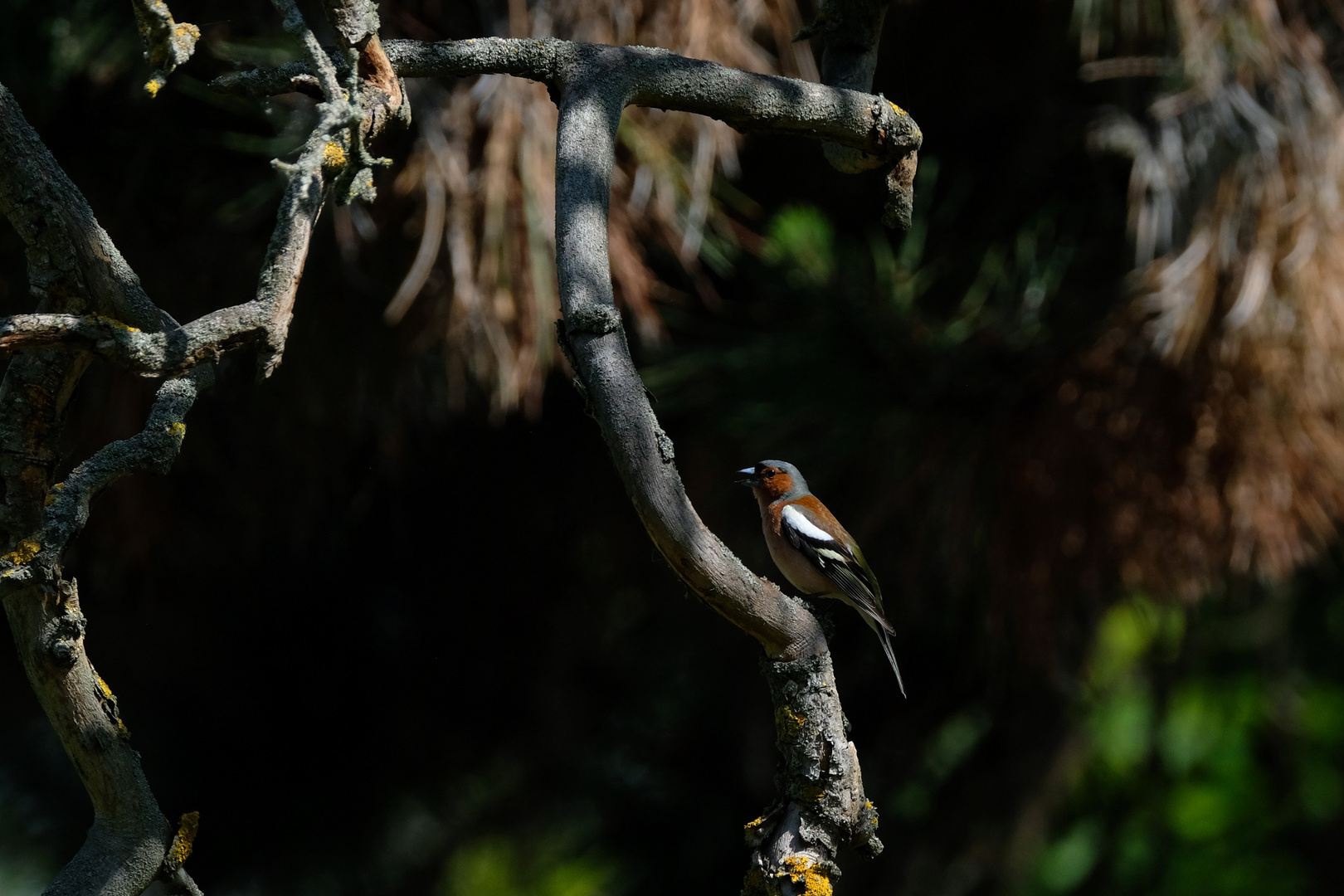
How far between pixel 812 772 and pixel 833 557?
0.71 m

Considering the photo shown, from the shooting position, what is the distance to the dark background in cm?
212

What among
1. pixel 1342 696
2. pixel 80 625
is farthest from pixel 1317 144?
pixel 1342 696

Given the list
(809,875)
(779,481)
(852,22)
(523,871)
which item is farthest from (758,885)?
(523,871)

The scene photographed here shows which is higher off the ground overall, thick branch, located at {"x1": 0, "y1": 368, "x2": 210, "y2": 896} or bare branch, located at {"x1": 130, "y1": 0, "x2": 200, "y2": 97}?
bare branch, located at {"x1": 130, "y1": 0, "x2": 200, "y2": 97}

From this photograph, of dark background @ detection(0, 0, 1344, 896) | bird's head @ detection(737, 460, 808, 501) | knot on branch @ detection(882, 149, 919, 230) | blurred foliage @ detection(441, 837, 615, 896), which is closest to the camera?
knot on branch @ detection(882, 149, 919, 230)

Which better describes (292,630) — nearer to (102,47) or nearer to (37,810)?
(37,810)

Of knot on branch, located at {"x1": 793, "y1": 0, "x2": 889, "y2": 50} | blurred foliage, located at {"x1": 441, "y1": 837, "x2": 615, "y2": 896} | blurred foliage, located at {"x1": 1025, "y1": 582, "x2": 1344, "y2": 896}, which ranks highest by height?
knot on branch, located at {"x1": 793, "y1": 0, "x2": 889, "y2": 50}

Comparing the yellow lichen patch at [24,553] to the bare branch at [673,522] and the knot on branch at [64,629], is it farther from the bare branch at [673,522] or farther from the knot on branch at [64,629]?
the bare branch at [673,522]

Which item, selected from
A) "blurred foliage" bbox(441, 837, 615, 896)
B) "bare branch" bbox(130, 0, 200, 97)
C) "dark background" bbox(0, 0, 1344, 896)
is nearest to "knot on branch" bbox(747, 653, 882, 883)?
"bare branch" bbox(130, 0, 200, 97)

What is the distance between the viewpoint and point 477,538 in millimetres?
2799

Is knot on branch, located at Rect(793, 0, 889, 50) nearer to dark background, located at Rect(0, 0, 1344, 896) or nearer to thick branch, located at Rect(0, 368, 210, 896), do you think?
thick branch, located at Rect(0, 368, 210, 896)

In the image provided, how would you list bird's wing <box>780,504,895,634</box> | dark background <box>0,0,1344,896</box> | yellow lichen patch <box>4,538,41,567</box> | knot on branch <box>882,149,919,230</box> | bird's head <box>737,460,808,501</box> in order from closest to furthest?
yellow lichen patch <box>4,538,41,567</box> < knot on branch <box>882,149,919,230</box> < bird's wing <box>780,504,895,634</box> < bird's head <box>737,460,808,501</box> < dark background <box>0,0,1344,896</box>

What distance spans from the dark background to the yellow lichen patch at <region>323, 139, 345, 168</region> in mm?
1272

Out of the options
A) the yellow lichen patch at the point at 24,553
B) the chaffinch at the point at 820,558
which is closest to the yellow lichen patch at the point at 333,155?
the yellow lichen patch at the point at 24,553
